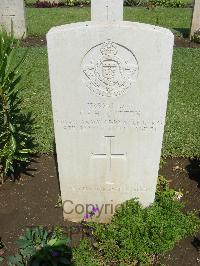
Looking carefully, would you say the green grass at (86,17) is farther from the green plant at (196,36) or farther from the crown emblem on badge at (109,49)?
the crown emblem on badge at (109,49)

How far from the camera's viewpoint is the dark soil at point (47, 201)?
12.7 ft

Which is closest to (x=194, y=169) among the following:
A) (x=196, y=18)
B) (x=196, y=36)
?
(x=196, y=36)

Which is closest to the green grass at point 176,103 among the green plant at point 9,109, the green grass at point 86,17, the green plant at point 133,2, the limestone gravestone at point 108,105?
the green plant at point 9,109

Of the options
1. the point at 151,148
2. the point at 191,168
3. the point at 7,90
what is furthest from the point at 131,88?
the point at 191,168

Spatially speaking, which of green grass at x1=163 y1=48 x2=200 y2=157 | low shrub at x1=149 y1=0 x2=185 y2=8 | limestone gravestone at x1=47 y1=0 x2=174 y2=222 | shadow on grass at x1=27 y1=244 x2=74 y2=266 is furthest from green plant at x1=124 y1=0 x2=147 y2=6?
shadow on grass at x1=27 y1=244 x2=74 y2=266

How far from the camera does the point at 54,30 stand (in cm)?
303

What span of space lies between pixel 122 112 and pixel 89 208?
1345 millimetres

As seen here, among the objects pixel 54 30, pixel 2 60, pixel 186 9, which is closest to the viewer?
pixel 54 30

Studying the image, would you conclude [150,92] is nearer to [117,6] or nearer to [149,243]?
[117,6]

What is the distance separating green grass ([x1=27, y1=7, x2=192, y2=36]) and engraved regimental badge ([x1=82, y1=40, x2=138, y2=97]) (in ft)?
30.6

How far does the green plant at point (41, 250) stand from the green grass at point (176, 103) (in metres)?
1.69

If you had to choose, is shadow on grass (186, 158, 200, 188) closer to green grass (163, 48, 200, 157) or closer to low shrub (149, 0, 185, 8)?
green grass (163, 48, 200, 157)

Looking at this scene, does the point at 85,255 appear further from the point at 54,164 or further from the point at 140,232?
the point at 54,164

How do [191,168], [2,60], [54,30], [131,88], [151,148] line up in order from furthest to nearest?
[191,168], [2,60], [151,148], [131,88], [54,30]
